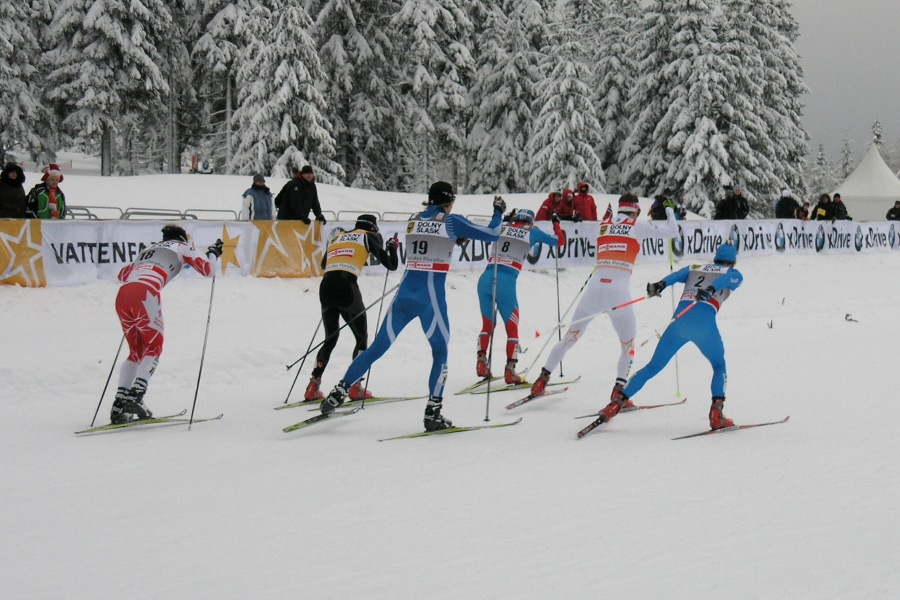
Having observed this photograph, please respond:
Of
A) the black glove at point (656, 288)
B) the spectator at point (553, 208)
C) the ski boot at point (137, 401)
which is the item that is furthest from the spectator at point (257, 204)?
the black glove at point (656, 288)

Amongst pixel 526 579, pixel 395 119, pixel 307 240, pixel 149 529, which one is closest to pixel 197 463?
pixel 149 529

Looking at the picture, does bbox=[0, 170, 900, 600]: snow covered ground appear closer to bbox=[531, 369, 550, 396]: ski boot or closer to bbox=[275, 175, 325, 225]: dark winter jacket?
bbox=[531, 369, 550, 396]: ski boot

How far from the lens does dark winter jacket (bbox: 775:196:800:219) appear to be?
26.0 m

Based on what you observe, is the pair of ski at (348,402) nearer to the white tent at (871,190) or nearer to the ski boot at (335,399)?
the ski boot at (335,399)

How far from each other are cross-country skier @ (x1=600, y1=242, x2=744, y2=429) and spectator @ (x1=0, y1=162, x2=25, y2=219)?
971 cm

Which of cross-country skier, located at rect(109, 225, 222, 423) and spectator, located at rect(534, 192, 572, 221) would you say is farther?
spectator, located at rect(534, 192, 572, 221)

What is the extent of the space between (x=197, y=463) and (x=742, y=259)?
19634mm

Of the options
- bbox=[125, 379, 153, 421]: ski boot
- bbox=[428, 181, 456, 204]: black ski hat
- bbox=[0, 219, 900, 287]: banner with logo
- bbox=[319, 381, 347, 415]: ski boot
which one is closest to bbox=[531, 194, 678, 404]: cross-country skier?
bbox=[0, 219, 900, 287]: banner with logo

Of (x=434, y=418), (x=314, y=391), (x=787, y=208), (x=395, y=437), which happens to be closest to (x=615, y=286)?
(x=434, y=418)

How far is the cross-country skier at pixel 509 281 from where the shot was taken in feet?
32.3

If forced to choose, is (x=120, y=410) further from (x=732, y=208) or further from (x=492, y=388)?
(x=732, y=208)

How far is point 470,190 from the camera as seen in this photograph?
4066cm

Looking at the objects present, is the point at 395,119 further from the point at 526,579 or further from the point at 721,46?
the point at 526,579

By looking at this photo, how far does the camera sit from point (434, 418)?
7375mm
